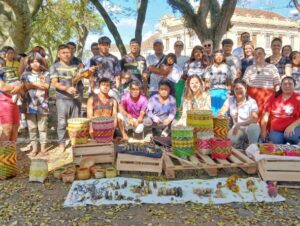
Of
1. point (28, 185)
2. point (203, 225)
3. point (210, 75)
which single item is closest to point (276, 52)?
point (210, 75)

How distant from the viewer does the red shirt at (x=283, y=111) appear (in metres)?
5.63

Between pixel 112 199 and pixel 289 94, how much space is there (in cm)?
337

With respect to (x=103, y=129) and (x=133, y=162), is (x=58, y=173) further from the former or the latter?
(x=133, y=162)

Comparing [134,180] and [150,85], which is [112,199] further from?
[150,85]

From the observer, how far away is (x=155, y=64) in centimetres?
767

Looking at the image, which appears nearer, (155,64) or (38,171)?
(38,171)

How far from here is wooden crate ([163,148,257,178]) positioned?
4.96m

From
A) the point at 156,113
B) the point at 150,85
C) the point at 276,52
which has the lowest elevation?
the point at 156,113

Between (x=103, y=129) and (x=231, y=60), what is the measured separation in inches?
131

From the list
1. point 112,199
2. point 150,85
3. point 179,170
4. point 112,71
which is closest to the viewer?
point 112,199

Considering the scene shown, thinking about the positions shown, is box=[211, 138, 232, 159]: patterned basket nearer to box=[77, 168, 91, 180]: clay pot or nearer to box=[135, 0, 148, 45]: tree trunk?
box=[77, 168, 91, 180]: clay pot

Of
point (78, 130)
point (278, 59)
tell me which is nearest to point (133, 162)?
point (78, 130)

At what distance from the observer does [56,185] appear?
15.8ft

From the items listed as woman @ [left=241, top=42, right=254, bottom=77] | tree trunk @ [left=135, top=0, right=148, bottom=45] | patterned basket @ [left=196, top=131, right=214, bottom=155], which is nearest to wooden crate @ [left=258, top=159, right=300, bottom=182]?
patterned basket @ [left=196, top=131, right=214, bottom=155]
